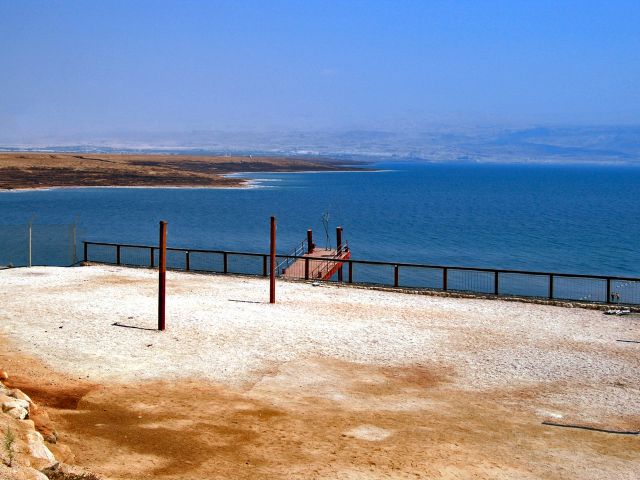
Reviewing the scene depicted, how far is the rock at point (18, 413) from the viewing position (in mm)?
11914

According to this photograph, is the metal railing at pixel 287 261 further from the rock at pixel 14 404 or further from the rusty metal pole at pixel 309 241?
the rock at pixel 14 404

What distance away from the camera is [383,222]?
296ft

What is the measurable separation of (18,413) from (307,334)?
9615 millimetres

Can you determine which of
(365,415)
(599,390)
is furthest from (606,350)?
(365,415)

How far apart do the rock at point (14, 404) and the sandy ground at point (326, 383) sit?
775mm

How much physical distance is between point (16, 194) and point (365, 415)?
105 metres

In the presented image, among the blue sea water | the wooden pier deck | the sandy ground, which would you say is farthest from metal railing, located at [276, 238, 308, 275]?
the blue sea water

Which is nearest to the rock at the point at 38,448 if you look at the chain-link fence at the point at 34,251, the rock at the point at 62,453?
the rock at the point at 62,453

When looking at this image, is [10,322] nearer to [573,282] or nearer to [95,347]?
[95,347]

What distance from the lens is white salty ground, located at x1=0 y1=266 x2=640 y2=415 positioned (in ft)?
57.0

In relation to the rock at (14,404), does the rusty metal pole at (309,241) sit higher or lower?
lower

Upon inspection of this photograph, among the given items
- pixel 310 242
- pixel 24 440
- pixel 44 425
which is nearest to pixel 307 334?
pixel 44 425

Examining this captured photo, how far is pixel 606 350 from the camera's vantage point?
1975cm

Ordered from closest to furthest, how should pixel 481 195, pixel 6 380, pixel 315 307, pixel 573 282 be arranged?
pixel 6 380 → pixel 315 307 → pixel 573 282 → pixel 481 195
